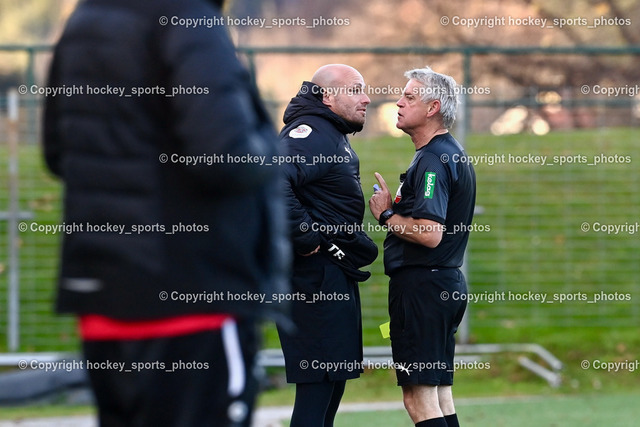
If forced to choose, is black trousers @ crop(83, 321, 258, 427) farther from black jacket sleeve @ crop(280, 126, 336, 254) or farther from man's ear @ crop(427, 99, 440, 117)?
man's ear @ crop(427, 99, 440, 117)

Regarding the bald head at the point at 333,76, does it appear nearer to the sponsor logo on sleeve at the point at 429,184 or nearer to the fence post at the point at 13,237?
the sponsor logo on sleeve at the point at 429,184

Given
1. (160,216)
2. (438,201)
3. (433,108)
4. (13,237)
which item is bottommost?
(160,216)

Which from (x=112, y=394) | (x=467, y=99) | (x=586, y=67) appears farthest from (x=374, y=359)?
(x=586, y=67)

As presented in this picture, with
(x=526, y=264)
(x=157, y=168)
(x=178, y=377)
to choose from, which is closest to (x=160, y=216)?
(x=157, y=168)

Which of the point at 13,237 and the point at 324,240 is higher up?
the point at 13,237

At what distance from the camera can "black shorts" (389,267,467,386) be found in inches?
198

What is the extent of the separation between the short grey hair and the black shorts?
832 mm

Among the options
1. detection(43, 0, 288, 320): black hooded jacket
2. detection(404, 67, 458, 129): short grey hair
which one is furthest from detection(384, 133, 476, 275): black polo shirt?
detection(43, 0, 288, 320): black hooded jacket

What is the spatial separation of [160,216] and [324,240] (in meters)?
2.62

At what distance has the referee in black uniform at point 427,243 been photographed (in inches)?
197

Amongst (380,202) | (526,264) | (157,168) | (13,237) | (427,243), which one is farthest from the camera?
(526,264)

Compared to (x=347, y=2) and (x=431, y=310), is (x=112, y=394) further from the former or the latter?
(x=347, y=2)

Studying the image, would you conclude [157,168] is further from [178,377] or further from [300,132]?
Answer: [300,132]

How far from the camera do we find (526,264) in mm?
11062
